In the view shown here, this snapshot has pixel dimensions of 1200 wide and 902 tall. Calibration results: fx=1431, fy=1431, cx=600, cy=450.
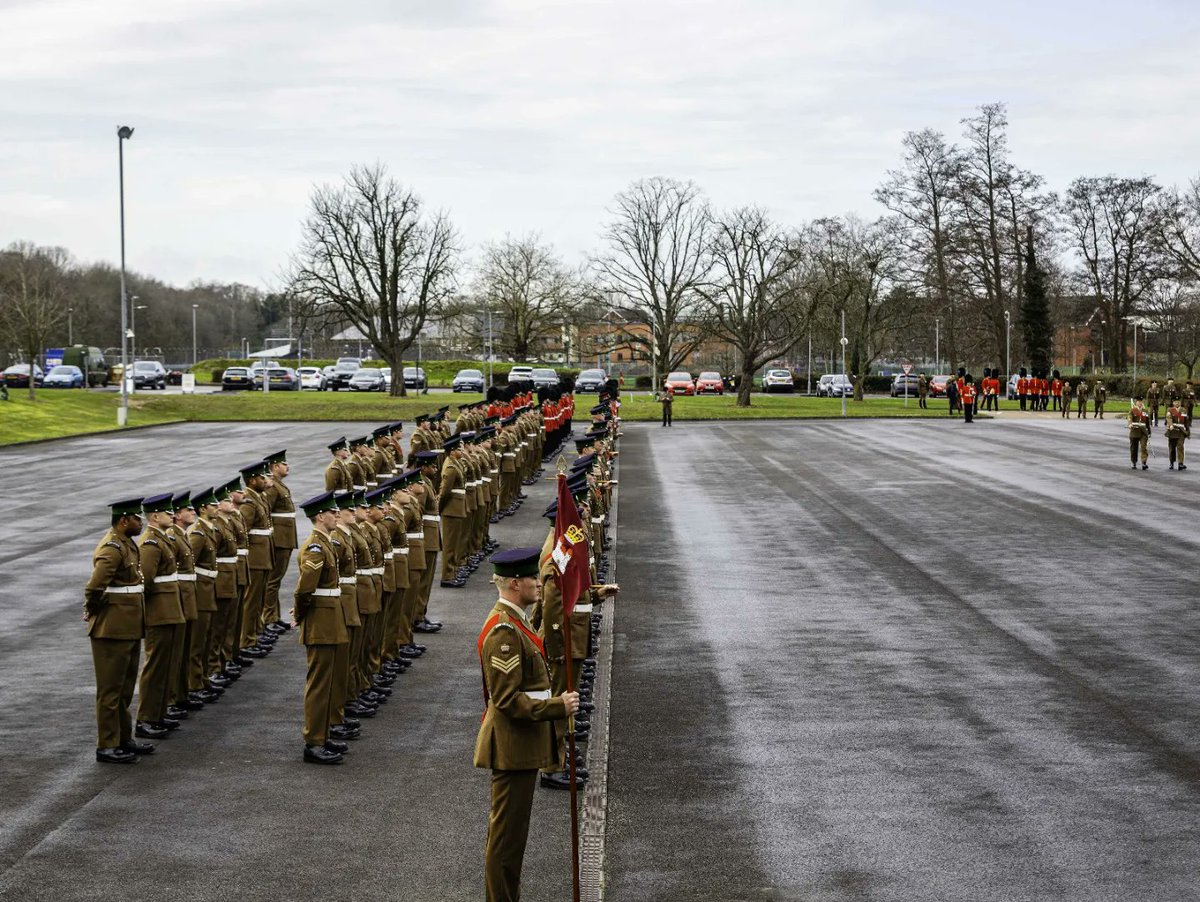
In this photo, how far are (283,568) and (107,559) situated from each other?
14.6 ft

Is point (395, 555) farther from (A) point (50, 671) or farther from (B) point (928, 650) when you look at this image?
(B) point (928, 650)

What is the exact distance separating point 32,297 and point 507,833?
8037cm

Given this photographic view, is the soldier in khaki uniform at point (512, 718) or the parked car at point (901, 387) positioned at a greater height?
the parked car at point (901, 387)

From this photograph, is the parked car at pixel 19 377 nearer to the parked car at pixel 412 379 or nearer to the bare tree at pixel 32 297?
the bare tree at pixel 32 297

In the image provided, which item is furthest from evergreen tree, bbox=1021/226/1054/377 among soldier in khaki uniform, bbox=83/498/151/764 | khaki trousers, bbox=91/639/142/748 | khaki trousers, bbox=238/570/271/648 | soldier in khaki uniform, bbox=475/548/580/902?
soldier in khaki uniform, bbox=475/548/580/902

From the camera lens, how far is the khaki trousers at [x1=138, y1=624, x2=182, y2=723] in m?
10.2

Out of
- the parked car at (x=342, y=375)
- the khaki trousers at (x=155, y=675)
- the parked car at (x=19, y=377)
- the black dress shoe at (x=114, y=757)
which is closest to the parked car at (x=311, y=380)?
the parked car at (x=342, y=375)

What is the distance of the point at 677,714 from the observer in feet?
35.1

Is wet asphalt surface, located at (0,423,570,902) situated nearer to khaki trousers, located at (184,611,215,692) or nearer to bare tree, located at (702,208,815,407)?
khaki trousers, located at (184,611,215,692)

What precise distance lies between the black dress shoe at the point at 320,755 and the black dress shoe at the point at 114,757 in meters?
1.16

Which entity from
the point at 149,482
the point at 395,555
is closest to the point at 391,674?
the point at 395,555

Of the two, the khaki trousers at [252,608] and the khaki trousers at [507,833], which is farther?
the khaki trousers at [252,608]

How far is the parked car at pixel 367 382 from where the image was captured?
7712 centimetres

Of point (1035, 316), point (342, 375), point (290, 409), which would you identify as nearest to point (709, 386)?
point (1035, 316)
